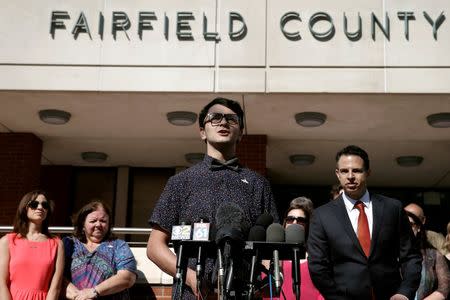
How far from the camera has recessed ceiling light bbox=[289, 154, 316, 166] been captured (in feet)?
46.1

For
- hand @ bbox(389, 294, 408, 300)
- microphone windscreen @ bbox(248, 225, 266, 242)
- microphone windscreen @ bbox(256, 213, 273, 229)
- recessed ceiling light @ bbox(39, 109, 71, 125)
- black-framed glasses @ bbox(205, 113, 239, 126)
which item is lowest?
hand @ bbox(389, 294, 408, 300)

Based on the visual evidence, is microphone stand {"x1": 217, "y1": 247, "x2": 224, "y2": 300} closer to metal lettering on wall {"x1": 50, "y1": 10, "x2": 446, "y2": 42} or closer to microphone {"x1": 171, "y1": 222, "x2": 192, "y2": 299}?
microphone {"x1": 171, "y1": 222, "x2": 192, "y2": 299}

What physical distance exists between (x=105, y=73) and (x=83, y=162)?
4820 mm

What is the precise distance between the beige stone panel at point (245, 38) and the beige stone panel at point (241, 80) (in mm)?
101

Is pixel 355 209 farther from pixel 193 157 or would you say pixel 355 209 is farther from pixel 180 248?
pixel 193 157

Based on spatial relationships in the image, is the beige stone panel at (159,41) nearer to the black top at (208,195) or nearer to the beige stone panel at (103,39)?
the beige stone panel at (103,39)

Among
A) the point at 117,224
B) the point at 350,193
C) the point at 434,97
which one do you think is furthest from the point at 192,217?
the point at 117,224

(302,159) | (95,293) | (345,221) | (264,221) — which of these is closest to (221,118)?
(264,221)

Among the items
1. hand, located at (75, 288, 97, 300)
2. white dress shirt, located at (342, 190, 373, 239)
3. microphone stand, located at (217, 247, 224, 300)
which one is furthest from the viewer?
hand, located at (75, 288, 97, 300)

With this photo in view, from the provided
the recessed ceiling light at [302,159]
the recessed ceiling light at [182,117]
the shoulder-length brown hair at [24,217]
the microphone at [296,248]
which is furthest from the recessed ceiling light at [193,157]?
the microphone at [296,248]

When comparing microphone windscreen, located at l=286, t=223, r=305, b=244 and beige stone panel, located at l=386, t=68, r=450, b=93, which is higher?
beige stone panel, located at l=386, t=68, r=450, b=93

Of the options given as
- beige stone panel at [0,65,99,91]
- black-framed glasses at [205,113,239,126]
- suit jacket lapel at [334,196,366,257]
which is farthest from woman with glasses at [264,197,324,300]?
beige stone panel at [0,65,99,91]

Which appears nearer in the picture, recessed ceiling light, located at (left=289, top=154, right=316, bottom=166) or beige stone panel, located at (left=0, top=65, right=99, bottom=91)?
beige stone panel, located at (left=0, top=65, right=99, bottom=91)

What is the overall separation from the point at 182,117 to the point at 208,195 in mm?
7768
